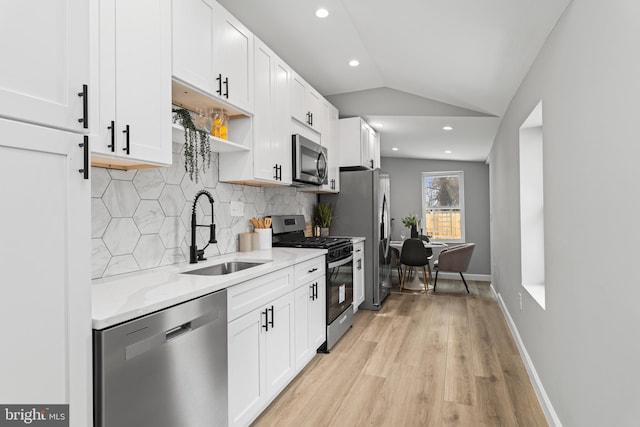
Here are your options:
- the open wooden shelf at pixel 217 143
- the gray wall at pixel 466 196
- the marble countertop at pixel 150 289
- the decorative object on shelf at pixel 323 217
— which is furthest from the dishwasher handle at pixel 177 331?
the gray wall at pixel 466 196

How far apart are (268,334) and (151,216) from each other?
0.99 metres

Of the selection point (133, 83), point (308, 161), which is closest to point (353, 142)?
point (308, 161)

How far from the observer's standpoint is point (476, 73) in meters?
3.23

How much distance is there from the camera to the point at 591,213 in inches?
60.7

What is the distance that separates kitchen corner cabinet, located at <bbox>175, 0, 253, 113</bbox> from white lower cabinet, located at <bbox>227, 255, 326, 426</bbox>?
1202 mm

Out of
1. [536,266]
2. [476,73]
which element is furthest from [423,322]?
[476,73]

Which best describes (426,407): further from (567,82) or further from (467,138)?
(467,138)

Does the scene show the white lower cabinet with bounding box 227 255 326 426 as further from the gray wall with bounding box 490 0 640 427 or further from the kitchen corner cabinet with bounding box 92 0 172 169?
the gray wall with bounding box 490 0 640 427

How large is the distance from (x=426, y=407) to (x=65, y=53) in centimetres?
253

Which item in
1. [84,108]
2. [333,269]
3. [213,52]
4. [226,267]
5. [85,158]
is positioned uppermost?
[213,52]

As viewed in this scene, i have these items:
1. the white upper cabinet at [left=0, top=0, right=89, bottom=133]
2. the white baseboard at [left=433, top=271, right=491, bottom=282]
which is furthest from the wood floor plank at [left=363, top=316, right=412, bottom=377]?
the white baseboard at [left=433, top=271, right=491, bottom=282]

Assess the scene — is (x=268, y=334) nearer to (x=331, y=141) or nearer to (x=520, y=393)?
(x=520, y=393)

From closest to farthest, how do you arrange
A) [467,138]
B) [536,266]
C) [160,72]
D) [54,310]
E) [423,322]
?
[54,310] → [160,72] → [536,266] → [423,322] → [467,138]

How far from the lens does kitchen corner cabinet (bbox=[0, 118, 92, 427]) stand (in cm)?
92
